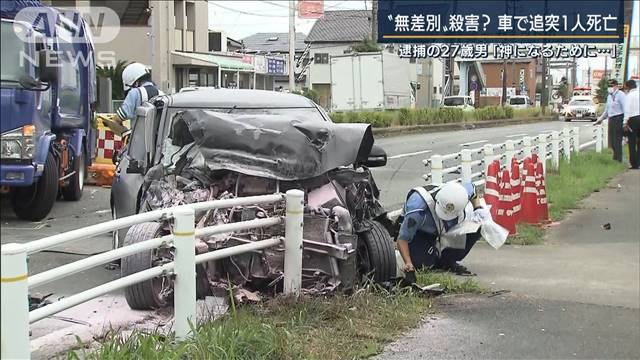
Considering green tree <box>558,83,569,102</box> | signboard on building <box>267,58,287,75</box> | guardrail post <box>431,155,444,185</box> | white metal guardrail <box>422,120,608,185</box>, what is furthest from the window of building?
guardrail post <box>431,155,444,185</box>

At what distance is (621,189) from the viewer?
12.7 meters

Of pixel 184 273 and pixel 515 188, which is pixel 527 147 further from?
pixel 184 273

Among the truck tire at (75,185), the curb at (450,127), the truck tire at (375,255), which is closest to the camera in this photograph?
the truck tire at (375,255)

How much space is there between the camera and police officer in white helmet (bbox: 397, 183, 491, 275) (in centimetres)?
582

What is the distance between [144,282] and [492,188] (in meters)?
5.12

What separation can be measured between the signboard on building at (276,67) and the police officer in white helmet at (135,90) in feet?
109

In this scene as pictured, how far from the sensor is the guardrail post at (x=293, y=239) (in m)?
4.85

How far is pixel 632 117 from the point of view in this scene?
590 inches

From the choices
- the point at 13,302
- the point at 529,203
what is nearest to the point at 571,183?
the point at 529,203

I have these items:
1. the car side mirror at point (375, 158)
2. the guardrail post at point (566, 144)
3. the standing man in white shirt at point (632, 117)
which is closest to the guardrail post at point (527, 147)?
the guardrail post at point (566, 144)

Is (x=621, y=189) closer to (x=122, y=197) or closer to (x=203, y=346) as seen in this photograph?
(x=122, y=197)

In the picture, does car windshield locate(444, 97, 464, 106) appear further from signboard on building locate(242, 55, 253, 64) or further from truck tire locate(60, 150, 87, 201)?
truck tire locate(60, 150, 87, 201)

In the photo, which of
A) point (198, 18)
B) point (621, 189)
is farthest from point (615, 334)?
point (198, 18)

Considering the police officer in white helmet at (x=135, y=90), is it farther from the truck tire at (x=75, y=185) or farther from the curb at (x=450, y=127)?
the curb at (x=450, y=127)
